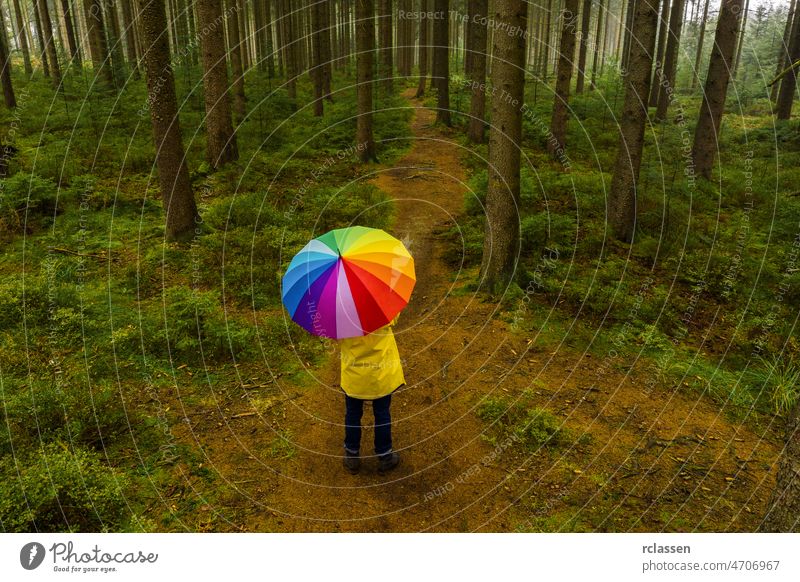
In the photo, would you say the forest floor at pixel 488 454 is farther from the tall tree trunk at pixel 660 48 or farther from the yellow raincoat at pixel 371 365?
the tall tree trunk at pixel 660 48

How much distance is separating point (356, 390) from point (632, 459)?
10.5 ft

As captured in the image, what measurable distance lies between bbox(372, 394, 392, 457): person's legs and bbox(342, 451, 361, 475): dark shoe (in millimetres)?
252

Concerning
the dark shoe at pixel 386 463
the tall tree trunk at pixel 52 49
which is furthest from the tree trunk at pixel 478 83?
the dark shoe at pixel 386 463

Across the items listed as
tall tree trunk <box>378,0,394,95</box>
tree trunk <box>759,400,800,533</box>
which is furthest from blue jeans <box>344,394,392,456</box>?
tall tree trunk <box>378,0,394,95</box>

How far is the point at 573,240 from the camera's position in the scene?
11617mm

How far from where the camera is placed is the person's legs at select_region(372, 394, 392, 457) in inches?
209

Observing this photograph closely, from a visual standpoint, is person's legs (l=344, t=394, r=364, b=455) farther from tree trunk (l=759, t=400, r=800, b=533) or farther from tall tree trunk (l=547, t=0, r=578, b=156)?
tall tree trunk (l=547, t=0, r=578, b=156)

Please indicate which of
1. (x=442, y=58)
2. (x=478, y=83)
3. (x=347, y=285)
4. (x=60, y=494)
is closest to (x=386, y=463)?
(x=347, y=285)

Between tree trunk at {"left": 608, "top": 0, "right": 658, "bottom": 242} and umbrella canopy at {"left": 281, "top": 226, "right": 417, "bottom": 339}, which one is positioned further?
tree trunk at {"left": 608, "top": 0, "right": 658, "bottom": 242}

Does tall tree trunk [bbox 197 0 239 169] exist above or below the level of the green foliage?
above
